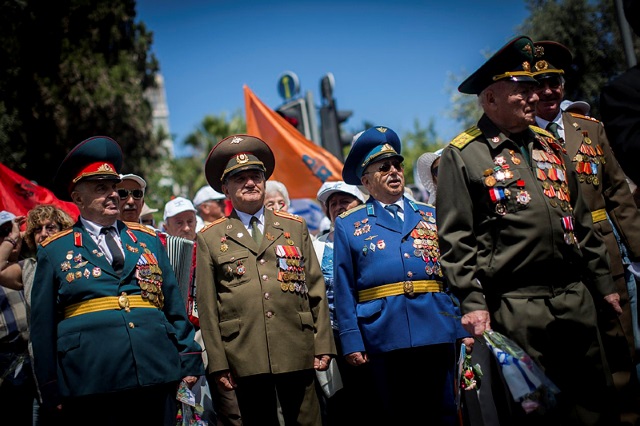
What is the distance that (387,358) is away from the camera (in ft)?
17.2

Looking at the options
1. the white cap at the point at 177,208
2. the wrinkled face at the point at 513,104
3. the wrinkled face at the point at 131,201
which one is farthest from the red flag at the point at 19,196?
the wrinkled face at the point at 513,104

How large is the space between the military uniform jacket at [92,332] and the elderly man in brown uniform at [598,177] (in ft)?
9.59

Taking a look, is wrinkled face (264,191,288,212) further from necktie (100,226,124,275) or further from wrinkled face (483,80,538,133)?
wrinkled face (483,80,538,133)

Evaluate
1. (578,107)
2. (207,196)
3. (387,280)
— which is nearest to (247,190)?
(387,280)

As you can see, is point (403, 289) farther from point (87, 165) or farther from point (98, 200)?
point (87, 165)

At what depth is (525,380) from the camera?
361 cm

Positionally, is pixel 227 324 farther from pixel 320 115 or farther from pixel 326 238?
pixel 320 115

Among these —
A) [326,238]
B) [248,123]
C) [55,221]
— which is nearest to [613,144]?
[326,238]

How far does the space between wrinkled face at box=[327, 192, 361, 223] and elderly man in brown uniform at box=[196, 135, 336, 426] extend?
59.2 inches

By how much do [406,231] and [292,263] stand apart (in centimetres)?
89

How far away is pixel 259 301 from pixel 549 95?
263cm

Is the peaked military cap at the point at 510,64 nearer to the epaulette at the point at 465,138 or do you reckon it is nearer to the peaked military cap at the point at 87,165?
the epaulette at the point at 465,138

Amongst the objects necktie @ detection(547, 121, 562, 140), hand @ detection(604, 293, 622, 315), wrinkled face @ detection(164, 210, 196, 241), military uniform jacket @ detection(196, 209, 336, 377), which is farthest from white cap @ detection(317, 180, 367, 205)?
hand @ detection(604, 293, 622, 315)

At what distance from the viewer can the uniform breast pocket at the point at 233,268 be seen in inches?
205
